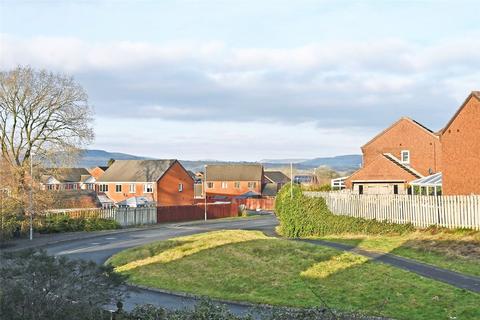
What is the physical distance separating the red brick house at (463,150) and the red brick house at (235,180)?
66.3 meters

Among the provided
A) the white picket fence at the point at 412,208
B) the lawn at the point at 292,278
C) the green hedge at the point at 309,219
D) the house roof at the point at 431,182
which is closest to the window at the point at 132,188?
the green hedge at the point at 309,219

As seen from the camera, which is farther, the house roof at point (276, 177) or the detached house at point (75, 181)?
the house roof at point (276, 177)

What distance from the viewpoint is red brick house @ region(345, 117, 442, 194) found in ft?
142

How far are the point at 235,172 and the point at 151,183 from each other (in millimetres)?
31863

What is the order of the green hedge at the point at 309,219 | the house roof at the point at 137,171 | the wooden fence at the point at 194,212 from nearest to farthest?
1. the green hedge at the point at 309,219
2. the wooden fence at the point at 194,212
3. the house roof at the point at 137,171

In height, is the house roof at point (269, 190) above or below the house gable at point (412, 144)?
below

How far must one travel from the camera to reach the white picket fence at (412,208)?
2466 cm

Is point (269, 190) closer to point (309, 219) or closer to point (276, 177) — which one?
point (276, 177)

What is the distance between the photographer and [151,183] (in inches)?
2813

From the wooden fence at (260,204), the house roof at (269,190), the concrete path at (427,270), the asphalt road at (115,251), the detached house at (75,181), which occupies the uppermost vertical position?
the detached house at (75,181)

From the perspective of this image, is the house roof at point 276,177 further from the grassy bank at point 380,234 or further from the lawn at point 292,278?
the lawn at point 292,278

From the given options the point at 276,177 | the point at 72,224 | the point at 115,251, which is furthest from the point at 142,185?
the point at 276,177

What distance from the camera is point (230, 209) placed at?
69688 millimetres

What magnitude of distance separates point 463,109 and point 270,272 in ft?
55.4
